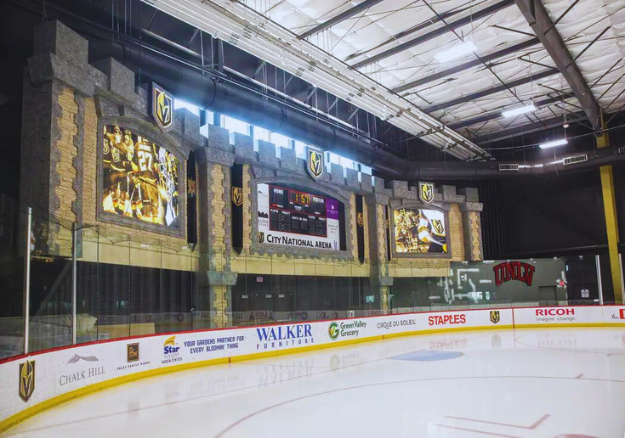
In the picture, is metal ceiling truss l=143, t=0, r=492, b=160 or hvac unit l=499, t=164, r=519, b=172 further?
hvac unit l=499, t=164, r=519, b=172

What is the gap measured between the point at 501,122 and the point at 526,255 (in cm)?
932

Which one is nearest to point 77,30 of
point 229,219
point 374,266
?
point 229,219

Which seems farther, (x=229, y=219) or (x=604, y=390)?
(x=229, y=219)

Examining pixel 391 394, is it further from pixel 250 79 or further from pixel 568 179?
pixel 568 179

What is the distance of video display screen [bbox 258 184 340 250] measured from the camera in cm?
2131

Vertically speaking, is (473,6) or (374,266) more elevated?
(473,6)

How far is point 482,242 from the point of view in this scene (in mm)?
33750

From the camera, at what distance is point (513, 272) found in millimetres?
24453

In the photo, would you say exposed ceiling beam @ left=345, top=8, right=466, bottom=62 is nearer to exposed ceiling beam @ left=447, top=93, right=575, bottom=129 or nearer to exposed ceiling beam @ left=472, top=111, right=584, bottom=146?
exposed ceiling beam @ left=447, top=93, right=575, bottom=129

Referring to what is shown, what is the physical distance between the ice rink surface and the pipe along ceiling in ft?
27.9

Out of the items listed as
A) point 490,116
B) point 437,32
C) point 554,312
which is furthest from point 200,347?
point 490,116

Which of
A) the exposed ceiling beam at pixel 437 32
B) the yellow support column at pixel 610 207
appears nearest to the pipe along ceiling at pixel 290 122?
the yellow support column at pixel 610 207

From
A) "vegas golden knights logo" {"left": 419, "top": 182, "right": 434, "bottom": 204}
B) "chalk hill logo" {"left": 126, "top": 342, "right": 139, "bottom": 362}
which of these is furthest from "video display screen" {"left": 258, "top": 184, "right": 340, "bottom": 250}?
"chalk hill logo" {"left": 126, "top": 342, "right": 139, "bottom": 362}

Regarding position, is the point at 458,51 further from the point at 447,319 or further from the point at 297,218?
the point at 447,319
